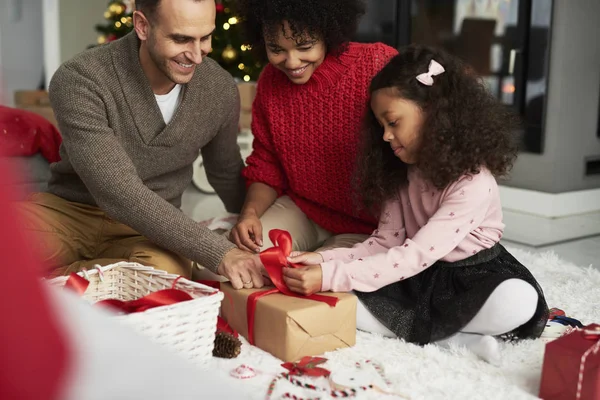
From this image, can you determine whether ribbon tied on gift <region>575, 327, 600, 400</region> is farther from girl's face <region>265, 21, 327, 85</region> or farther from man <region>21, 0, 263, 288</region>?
girl's face <region>265, 21, 327, 85</region>

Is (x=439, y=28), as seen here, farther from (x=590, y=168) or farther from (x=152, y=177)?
(x=152, y=177)

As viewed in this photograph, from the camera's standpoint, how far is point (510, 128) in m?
1.54

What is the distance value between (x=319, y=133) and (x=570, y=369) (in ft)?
3.14

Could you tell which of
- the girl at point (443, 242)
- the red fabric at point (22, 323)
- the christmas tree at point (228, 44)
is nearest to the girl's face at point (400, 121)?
the girl at point (443, 242)

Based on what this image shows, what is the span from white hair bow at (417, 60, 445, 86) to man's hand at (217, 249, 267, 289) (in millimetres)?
517

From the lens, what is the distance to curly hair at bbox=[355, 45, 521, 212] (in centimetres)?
144

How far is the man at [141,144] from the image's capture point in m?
1.52

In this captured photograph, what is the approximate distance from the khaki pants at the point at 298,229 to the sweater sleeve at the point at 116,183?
1.25 ft

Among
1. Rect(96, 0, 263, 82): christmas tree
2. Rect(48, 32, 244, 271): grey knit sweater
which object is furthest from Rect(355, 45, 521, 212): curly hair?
Rect(96, 0, 263, 82): christmas tree

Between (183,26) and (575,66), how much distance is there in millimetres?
1835

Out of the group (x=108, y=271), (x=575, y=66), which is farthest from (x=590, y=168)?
(x=108, y=271)

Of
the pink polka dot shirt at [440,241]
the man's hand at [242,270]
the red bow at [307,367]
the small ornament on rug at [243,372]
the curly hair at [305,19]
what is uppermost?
the curly hair at [305,19]

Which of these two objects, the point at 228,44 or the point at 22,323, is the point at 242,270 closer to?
the point at 22,323

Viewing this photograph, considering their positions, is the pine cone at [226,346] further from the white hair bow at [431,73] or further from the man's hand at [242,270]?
the white hair bow at [431,73]
